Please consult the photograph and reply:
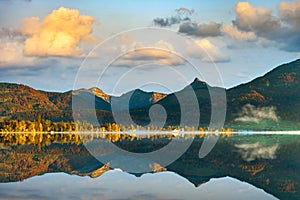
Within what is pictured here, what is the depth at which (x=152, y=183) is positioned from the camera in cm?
3716

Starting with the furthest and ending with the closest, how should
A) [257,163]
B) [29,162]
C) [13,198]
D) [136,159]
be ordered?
[136,159]
[29,162]
[257,163]
[13,198]

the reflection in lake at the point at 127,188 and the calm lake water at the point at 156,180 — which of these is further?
the calm lake water at the point at 156,180

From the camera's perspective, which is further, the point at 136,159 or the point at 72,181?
the point at 136,159

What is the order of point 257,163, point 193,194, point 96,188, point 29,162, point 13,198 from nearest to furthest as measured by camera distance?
point 13,198, point 193,194, point 96,188, point 257,163, point 29,162

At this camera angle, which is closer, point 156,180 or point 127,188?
point 127,188

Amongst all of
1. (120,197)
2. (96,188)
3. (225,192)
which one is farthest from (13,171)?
(225,192)

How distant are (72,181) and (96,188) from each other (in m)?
3.89

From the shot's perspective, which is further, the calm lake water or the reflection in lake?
the calm lake water

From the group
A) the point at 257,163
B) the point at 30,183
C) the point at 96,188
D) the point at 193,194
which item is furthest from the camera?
the point at 257,163

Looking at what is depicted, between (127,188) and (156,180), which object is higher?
(156,180)

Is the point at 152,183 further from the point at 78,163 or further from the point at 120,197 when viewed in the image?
the point at 78,163

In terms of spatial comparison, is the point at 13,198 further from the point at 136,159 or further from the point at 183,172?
the point at 136,159

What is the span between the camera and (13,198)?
96.9 ft

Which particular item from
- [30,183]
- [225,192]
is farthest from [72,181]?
[225,192]
